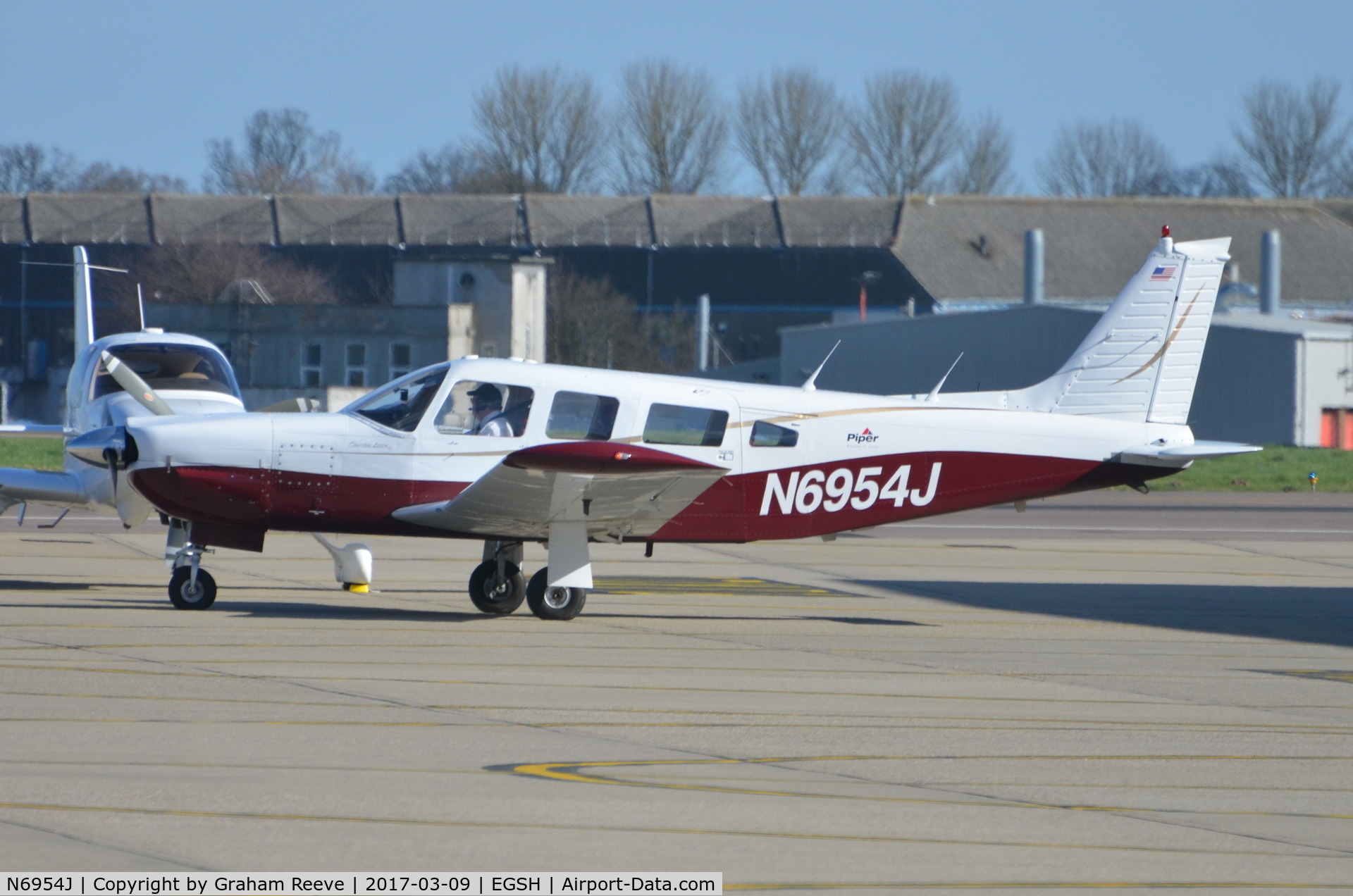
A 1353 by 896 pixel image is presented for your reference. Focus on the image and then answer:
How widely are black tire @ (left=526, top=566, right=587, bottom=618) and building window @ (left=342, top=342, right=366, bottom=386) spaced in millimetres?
43875

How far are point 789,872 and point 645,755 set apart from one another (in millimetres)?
2081

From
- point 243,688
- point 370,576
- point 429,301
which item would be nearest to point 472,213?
point 429,301

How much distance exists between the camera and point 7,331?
249ft

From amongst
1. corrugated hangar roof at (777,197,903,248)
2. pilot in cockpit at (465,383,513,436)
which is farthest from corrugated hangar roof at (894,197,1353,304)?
pilot in cockpit at (465,383,513,436)

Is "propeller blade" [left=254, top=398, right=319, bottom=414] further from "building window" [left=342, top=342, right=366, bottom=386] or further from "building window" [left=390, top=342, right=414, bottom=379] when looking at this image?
"building window" [left=390, top=342, right=414, bottom=379]

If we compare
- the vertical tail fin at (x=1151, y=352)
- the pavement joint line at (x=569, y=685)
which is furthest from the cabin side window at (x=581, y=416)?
the vertical tail fin at (x=1151, y=352)

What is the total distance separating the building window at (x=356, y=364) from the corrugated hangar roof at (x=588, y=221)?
26.6m

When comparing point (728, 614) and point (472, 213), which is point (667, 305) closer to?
point (472, 213)

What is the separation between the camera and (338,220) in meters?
81.8

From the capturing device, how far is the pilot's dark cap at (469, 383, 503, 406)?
12422 mm

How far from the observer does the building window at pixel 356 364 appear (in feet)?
182

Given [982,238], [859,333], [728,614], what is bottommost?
[728,614]

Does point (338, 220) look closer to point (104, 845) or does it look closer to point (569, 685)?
point (569, 685)

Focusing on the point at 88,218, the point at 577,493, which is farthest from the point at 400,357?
the point at 577,493
